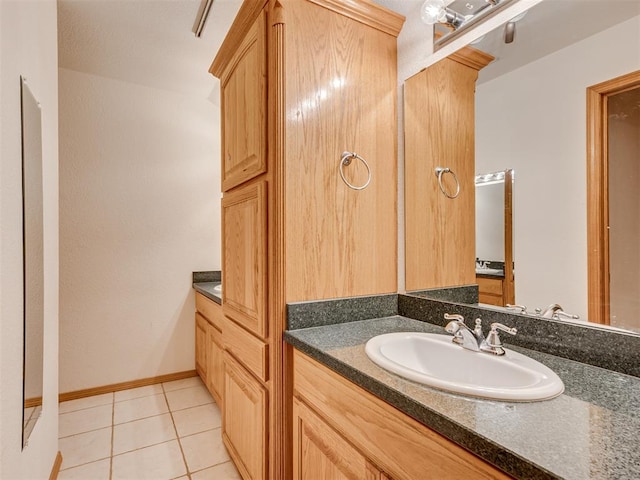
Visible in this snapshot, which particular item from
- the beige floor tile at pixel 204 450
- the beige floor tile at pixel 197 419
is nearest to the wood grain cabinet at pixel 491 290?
the beige floor tile at pixel 204 450

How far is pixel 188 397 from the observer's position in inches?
105

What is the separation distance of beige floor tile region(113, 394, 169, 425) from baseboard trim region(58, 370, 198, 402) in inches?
9.5

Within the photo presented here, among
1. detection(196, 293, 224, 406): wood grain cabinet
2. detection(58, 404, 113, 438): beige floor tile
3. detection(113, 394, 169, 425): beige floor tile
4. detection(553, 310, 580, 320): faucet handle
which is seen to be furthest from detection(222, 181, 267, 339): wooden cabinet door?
detection(58, 404, 113, 438): beige floor tile

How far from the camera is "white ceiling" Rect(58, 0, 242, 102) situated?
1945mm

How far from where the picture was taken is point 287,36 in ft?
4.18

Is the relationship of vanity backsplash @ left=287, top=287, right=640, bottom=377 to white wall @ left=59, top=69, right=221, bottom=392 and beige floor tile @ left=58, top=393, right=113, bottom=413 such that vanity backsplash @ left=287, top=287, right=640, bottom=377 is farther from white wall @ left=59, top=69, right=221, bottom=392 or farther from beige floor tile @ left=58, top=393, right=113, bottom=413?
beige floor tile @ left=58, top=393, right=113, bottom=413

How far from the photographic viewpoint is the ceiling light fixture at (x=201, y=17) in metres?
1.89

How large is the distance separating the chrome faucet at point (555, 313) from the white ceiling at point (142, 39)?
2118 mm

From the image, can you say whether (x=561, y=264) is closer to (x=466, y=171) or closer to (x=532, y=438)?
(x=466, y=171)

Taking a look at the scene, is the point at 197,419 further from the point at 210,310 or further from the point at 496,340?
the point at 496,340

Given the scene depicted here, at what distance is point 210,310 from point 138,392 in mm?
1030

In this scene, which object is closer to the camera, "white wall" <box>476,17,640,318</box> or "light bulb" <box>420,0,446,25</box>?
"white wall" <box>476,17,640,318</box>

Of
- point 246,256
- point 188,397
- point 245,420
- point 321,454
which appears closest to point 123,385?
point 188,397

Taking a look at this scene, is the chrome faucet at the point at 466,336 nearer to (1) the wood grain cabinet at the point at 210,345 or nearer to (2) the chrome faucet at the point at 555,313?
(2) the chrome faucet at the point at 555,313
